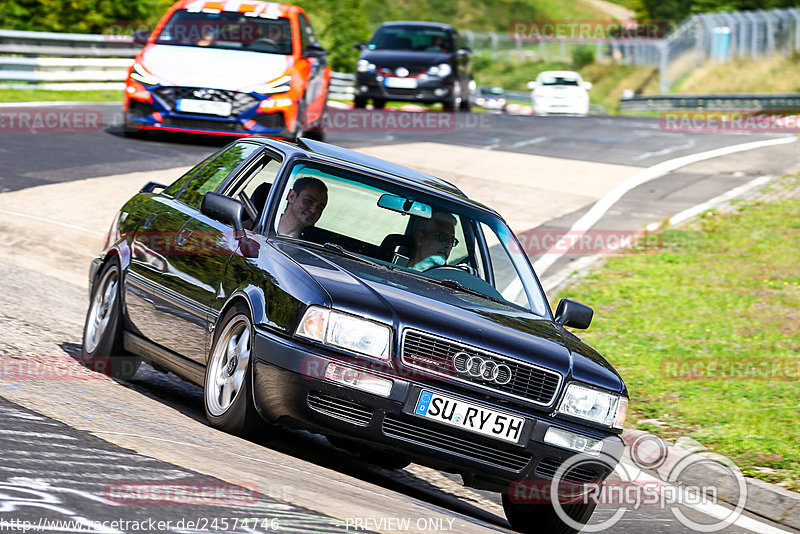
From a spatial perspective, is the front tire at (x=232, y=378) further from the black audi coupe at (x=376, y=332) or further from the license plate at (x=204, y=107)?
the license plate at (x=204, y=107)

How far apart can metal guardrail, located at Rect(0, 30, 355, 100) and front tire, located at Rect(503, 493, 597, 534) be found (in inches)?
811

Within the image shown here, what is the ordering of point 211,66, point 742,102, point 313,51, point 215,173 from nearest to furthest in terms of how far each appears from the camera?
1. point 215,173
2. point 211,66
3. point 313,51
4. point 742,102

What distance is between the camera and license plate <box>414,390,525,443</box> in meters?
5.59

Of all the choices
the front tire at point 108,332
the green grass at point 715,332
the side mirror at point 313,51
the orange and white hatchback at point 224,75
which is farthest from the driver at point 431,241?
the side mirror at point 313,51

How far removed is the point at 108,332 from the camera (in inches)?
Result: 293

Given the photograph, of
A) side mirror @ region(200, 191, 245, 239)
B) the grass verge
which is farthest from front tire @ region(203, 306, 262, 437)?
the grass verge

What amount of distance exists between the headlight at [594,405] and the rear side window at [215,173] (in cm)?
260

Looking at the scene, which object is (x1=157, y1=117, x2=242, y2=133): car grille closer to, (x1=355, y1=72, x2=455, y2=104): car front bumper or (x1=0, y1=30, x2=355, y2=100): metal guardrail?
(x1=0, y1=30, x2=355, y2=100): metal guardrail

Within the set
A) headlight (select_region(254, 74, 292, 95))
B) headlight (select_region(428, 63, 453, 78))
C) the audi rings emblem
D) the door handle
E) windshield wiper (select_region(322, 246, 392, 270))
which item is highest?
windshield wiper (select_region(322, 246, 392, 270))

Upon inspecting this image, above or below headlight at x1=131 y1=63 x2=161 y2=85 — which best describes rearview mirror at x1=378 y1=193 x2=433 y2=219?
above

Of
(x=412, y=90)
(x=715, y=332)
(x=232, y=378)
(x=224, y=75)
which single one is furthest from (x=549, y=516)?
(x=412, y=90)

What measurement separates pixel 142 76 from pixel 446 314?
11338mm

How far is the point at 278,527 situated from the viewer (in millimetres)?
4223

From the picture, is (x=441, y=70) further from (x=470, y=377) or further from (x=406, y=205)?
(x=470, y=377)
